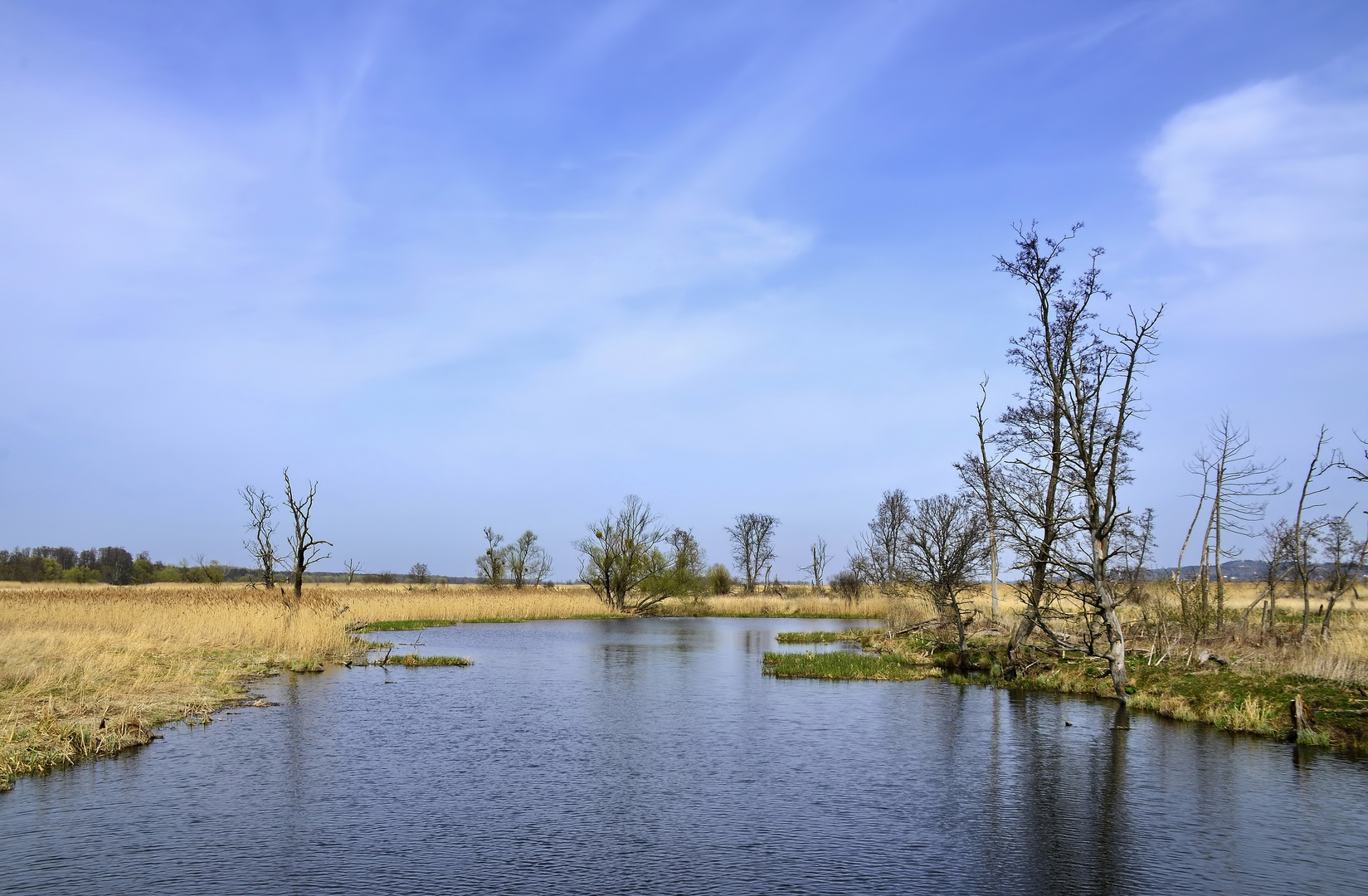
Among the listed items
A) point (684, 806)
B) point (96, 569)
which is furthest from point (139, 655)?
point (96, 569)

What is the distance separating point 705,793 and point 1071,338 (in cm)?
1693

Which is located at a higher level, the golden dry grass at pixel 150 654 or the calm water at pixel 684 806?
the golden dry grass at pixel 150 654

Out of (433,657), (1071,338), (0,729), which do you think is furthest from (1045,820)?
(433,657)

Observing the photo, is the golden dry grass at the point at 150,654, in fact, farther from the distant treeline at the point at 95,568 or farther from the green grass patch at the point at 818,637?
the distant treeline at the point at 95,568

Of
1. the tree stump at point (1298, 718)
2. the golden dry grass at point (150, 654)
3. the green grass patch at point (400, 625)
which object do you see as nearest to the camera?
the golden dry grass at point (150, 654)

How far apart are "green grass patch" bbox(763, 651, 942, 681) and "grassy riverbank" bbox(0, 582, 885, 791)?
1163 cm

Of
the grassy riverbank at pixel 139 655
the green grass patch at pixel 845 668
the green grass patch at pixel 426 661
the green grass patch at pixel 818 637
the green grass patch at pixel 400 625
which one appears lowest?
the green grass patch at pixel 818 637

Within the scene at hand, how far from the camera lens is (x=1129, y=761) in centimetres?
1656

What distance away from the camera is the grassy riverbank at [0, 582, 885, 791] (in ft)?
51.8

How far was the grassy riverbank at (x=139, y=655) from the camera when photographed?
621 inches

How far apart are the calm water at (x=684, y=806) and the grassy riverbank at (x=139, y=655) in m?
0.88

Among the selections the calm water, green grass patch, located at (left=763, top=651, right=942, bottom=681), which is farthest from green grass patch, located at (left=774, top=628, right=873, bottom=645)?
the calm water

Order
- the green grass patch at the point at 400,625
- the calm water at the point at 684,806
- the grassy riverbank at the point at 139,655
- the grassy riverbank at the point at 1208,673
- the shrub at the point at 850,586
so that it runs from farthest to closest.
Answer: the shrub at the point at 850,586 < the green grass patch at the point at 400,625 < the grassy riverbank at the point at 1208,673 < the grassy riverbank at the point at 139,655 < the calm water at the point at 684,806

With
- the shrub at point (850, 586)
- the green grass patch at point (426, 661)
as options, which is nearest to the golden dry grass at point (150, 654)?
the green grass patch at point (426, 661)
